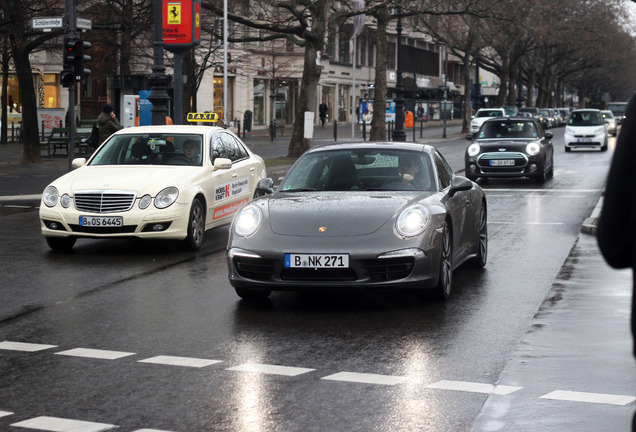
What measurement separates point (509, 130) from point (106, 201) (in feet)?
49.9

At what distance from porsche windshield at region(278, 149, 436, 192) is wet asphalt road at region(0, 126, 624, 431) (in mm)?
993

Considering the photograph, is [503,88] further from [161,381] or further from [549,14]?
[161,381]

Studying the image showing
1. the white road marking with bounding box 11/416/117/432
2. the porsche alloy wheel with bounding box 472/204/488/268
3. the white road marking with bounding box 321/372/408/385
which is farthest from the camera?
the porsche alloy wheel with bounding box 472/204/488/268

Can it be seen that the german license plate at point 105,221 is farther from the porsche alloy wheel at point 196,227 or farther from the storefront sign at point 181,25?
the storefront sign at point 181,25

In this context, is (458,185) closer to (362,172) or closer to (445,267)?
(362,172)

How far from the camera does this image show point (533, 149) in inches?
979

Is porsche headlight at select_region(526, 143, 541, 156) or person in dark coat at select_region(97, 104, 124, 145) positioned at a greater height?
person in dark coat at select_region(97, 104, 124, 145)

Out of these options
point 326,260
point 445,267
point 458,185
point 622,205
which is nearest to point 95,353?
point 326,260

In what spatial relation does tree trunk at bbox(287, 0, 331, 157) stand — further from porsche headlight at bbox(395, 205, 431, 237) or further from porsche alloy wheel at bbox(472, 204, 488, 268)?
porsche headlight at bbox(395, 205, 431, 237)

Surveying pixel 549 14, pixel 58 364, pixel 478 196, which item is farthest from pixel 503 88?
pixel 58 364

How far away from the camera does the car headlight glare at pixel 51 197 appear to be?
12633mm

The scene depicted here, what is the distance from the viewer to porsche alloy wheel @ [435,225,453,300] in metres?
9.09

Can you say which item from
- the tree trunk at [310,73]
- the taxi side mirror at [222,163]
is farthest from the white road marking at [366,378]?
the tree trunk at [310,73]

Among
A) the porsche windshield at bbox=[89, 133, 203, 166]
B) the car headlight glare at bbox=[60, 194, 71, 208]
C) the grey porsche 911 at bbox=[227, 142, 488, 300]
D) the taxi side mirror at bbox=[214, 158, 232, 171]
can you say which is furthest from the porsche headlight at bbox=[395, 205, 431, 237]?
the porsche windshield at bbox=[89, 133, 203, 166]
